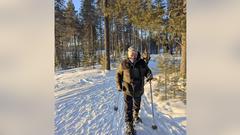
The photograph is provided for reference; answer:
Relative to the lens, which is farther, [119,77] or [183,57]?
[119,77]

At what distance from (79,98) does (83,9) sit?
1.64ft

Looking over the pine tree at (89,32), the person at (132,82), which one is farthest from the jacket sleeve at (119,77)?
the pine tree at (89,32)

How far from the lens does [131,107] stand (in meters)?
2.15

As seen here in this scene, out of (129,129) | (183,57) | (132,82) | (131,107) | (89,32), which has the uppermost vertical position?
(89,32)

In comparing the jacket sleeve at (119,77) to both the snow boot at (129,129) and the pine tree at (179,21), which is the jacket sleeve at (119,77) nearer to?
the snow boot at (129,129)

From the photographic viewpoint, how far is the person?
6.94 ft

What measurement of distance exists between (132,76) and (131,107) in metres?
0.18

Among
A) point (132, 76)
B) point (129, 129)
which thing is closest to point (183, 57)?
→ point (132, 76)

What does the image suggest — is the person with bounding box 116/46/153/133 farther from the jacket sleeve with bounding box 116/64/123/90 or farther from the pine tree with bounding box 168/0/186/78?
the pine tree with bounding box 168/0/186/78

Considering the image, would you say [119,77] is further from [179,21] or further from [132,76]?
[179,21]

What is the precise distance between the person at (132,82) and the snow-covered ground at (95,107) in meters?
0.03

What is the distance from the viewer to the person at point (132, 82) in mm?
2115

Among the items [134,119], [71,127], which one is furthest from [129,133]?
[71,127]
